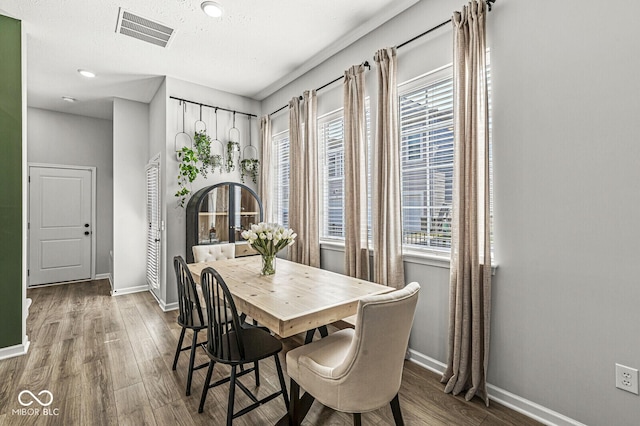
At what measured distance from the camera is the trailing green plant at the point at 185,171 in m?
4.11

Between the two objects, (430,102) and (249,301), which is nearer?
(249,301)

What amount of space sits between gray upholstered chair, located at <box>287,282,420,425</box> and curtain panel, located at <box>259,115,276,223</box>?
3.17 m

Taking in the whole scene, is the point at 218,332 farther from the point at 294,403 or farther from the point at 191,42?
the point at 191,42

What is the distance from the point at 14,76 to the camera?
9.29ft

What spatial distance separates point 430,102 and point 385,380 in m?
2.07

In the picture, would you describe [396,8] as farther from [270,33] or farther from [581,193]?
[581,193]

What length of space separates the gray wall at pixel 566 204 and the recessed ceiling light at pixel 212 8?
1894mm

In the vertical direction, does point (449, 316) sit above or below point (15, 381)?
above

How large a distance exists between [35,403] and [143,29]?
3.13 m

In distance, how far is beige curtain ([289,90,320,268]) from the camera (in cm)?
364

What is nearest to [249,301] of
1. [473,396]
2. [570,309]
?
[473,396]

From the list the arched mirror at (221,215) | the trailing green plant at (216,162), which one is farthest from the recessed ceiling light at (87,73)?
the arched mirror at (221,215)

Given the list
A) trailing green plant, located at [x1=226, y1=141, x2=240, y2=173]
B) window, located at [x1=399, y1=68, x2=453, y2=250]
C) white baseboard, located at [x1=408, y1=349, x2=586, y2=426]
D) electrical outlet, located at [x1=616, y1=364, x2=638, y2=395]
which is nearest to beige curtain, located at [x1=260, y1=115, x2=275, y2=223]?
trailing green plant, located at [x1=226, y1=141, x2=240, y2=173]

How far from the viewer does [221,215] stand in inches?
166
